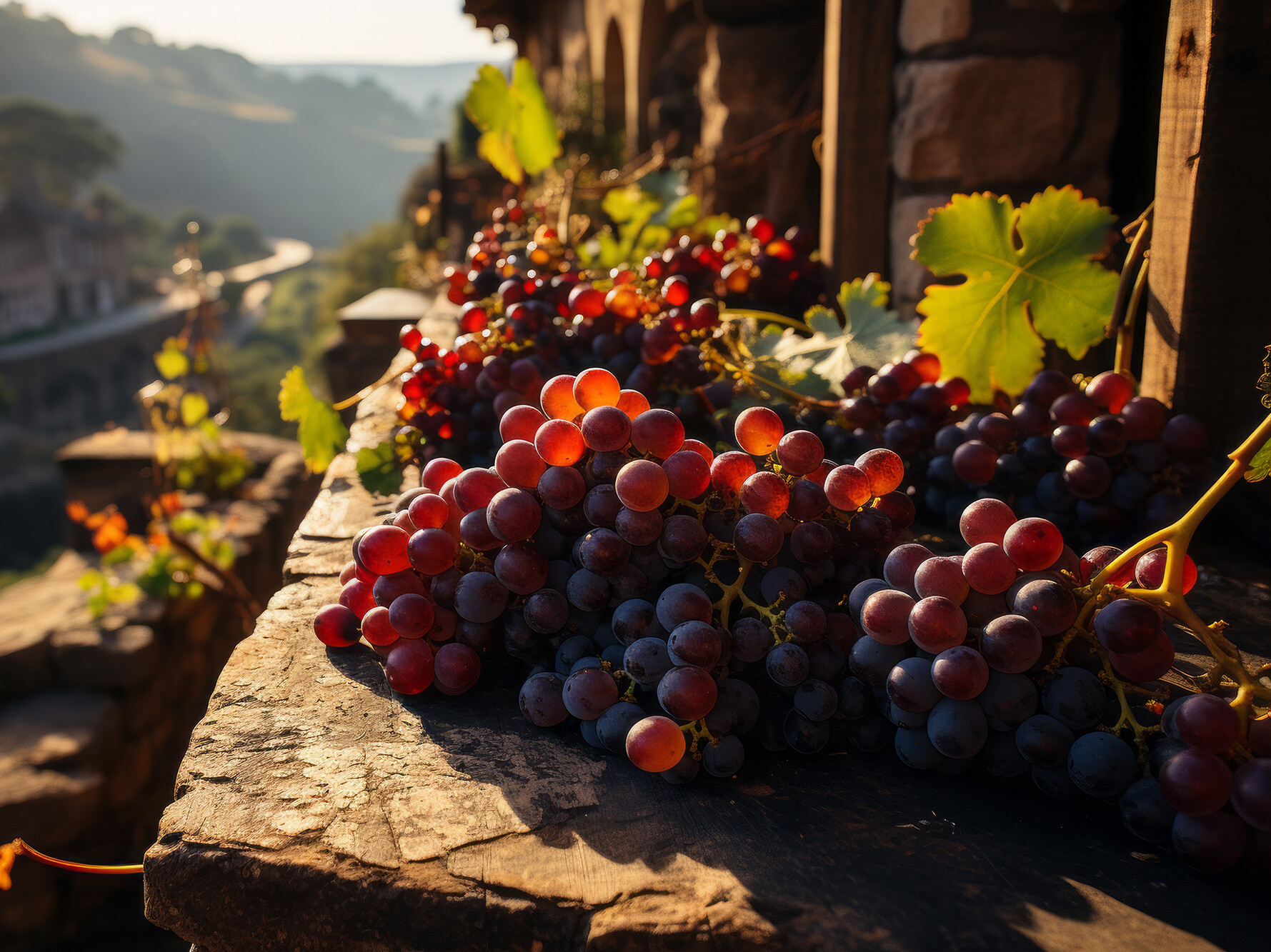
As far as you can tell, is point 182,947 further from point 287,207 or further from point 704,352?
point 287,207

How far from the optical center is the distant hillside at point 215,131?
8362cm

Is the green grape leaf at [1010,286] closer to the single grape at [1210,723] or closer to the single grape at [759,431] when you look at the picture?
the single grape at [759,431]

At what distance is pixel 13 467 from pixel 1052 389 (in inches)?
1758

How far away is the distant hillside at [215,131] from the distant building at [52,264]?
32.3 metres

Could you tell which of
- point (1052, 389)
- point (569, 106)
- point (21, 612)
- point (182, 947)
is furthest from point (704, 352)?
point (21, 612)

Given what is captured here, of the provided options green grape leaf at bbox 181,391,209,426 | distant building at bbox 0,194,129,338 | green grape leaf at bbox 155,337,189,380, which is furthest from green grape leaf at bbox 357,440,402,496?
distant building at bbox 0,194,129,338

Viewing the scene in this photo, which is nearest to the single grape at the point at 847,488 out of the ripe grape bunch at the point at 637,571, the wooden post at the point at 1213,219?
the ripe grape bunch at the point at 637,571

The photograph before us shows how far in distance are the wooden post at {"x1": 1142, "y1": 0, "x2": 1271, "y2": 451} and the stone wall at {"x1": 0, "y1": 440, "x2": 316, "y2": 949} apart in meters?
3.52

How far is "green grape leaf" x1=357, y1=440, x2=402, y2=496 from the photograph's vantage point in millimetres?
1534

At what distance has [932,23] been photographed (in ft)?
5.85

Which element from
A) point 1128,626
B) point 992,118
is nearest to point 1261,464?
point 1128,626

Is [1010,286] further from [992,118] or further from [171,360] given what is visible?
[171,360]

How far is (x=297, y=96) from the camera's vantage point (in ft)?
411

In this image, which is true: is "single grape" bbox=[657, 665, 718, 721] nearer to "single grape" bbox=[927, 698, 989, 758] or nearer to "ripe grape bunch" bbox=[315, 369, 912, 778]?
"ripe grape bunch" bbox=[315, 369, 912, 778]
